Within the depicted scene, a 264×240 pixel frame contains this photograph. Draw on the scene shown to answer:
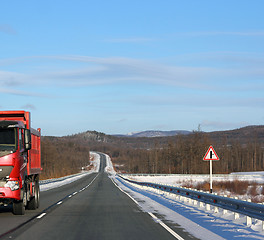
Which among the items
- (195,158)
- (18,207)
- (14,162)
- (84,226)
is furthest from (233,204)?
(195,158)

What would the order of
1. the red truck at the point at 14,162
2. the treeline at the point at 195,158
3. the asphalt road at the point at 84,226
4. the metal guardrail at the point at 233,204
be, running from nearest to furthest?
the asphalt road at the point at 84,226 < the metal guardrail at the point at 233,204 < the red truck at the point at 14,162 < the treeline at the point at 195,158

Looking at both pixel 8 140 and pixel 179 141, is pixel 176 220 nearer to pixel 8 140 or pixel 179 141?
pixel 8 140

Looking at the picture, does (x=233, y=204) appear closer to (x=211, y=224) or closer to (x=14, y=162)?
(x=211, y=224)

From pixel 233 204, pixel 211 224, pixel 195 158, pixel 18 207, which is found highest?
pixel 233 204

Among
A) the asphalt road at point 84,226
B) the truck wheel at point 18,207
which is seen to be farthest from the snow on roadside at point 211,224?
the truck wheel at point 18,207

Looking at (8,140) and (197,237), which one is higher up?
(8,140)

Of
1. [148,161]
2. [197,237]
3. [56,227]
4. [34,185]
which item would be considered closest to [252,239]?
[197,237]

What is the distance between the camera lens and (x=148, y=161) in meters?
195

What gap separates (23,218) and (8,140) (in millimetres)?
2800

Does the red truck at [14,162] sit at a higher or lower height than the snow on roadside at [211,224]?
higher

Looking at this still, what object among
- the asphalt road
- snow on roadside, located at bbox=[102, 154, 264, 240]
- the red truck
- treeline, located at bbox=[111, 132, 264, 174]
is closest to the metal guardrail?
snow on roadside, located at bbox=[102, 154, 264, 240]

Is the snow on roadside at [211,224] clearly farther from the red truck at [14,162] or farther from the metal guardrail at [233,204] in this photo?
the red truck at [14,162]

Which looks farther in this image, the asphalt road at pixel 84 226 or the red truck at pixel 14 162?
the red truck at pixel 14 162

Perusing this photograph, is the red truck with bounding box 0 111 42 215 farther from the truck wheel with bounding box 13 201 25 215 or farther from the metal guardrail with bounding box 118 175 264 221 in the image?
the metal guardrail with bounding box 118 175 264 221
